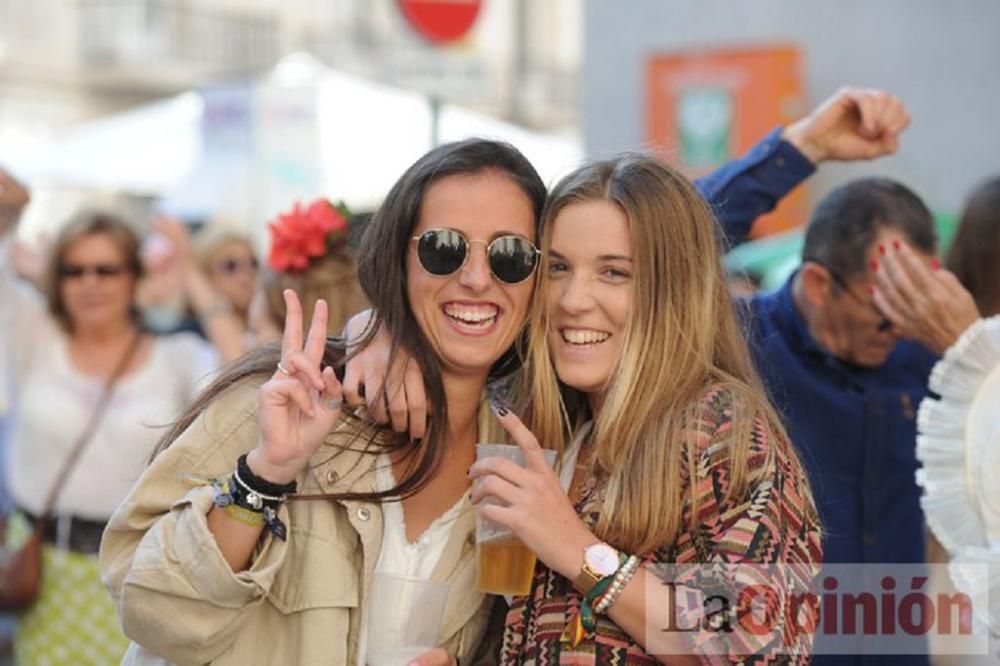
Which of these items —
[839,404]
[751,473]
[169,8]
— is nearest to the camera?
[751,473]

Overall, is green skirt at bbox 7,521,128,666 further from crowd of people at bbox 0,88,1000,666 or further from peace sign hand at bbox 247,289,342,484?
peace sign hand at bbox 247,289,342,484

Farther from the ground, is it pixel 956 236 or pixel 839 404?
pixel 956 236

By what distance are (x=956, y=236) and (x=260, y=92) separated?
4.78 metres

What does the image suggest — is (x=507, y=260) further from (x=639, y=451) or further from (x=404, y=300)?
(x=639, y=451)

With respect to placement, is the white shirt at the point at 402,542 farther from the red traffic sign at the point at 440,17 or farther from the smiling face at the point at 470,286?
the red traffic sign at the point at 440,17

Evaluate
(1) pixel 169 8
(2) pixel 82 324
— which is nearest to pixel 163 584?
(2) pixel 82 324

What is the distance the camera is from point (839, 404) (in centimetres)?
386

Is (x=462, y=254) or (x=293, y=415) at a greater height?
(x=462, y=254)

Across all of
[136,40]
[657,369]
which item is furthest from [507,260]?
[136,40]

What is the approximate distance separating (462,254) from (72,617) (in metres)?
2.75

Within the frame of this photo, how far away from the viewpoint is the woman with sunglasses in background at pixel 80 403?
16.2ft

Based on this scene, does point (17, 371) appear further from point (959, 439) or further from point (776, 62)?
point (776, 62)

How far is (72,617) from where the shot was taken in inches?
194

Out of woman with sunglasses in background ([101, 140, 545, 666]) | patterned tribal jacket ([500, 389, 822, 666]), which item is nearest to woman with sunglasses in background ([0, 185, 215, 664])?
woman with sunglasses in background ([101, 140, 545, 666])
